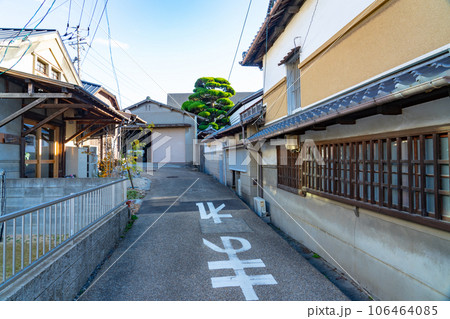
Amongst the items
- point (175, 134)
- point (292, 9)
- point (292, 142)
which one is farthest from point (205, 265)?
point (175, 134)

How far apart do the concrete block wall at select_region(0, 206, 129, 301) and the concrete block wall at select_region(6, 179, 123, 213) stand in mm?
2297

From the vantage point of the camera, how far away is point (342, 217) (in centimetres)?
454

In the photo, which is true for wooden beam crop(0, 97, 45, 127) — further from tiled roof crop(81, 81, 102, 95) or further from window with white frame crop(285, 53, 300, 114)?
tiled roof crop(81, 81, 102, 95)

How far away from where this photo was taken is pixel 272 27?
7.83 meters

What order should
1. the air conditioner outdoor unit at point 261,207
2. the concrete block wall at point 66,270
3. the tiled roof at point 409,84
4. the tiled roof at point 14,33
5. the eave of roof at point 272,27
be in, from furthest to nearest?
the air conditioner outdoor unit at point 261,207 → the tiled roof at point 14,33 → the eave of roof at point 272,27 → the concrete block wall at point 66,270 → the tiled roof at point 409,84

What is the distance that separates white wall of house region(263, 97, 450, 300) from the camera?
279 cm

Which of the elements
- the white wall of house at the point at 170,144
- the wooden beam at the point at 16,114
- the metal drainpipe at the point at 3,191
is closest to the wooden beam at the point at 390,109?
the wooden beam at the point at 16,114

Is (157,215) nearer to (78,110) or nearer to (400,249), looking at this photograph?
(78,110)

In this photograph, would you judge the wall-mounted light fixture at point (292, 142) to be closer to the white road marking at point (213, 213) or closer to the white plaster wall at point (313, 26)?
the white plaster wall at point (313, 26)

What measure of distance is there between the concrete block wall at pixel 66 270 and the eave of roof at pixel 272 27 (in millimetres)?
6932

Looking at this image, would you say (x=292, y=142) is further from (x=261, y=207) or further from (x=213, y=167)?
(x=213, y=167)

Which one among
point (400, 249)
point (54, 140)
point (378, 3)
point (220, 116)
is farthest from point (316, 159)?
point (220, 116)

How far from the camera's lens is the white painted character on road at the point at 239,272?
3.86 meters

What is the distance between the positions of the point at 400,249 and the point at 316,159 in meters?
2.51
